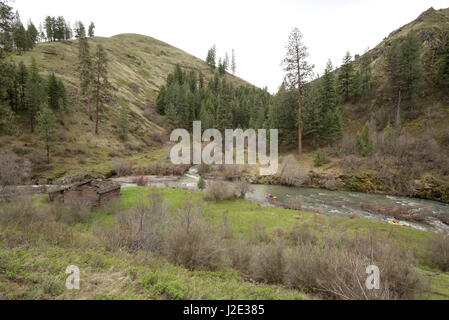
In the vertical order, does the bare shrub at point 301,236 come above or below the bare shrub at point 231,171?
below

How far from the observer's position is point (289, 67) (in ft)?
88.5

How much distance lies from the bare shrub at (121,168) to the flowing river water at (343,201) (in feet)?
9.74

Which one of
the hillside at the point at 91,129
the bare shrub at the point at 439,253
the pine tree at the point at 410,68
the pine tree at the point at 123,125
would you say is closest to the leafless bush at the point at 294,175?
the bare shrub at the point at 439,253

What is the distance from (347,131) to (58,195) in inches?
1725

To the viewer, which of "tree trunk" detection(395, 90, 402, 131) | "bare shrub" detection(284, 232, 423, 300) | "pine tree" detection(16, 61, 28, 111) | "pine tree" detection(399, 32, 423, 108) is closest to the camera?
"bare shrub" detection(284, 232, 423, 300)

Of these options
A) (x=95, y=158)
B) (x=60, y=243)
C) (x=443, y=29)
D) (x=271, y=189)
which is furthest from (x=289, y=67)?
(x=443, y=29)

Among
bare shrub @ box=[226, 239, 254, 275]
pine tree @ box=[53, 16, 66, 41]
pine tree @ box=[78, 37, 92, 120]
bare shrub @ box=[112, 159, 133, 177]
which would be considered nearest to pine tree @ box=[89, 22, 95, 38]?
pine tree @ box=[53, 16, 66, 41]

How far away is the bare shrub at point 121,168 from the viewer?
87.6ft

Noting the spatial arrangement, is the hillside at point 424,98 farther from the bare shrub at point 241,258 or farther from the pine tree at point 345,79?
the bare shrub at point 241,258

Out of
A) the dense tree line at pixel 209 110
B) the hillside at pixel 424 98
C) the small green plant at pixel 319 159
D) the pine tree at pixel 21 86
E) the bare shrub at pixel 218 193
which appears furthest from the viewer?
the dense tree line at pixel 209 110

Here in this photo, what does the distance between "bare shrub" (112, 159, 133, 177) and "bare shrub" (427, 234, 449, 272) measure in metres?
30.7

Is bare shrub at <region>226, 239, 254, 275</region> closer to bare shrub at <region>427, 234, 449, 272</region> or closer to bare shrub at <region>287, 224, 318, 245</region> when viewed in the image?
bare shrub at <region>287, 224, 318, 245</region>

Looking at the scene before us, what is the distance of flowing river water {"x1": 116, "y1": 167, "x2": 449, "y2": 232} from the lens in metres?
14.2

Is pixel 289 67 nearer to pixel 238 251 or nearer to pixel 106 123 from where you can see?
pixel 238 251
